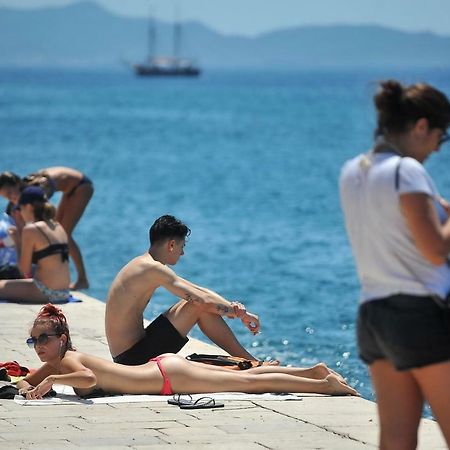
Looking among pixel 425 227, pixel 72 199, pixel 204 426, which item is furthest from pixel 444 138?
pixel 72 199

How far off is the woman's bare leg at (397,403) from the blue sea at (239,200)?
0.88 m

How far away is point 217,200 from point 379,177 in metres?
26.3

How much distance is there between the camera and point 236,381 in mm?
7422

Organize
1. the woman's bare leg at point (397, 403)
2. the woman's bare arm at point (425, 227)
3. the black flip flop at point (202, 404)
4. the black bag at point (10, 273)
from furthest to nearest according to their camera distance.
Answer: the black bag at point (10, 273), the black flip flop at point (202, 404), the woman's bare leg at point (397, 403), the woman's bare arm at point (425, 227)

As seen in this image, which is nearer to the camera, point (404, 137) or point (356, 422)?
point (404, 137)

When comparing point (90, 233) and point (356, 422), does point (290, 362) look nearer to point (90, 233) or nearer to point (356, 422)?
point (356, 422)

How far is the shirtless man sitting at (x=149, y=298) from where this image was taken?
7.65 meters

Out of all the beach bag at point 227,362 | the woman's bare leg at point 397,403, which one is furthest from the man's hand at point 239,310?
the woman's bare leg at point 397,403

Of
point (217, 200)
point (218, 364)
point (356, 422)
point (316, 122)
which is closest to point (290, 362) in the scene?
point (218, 364)

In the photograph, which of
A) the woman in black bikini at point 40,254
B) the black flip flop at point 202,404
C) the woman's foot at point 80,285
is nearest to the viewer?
the black flip flop at point 202,404

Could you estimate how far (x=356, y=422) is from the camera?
6766 mm

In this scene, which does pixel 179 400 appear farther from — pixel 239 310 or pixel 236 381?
pixel 239 310

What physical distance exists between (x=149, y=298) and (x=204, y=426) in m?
1.34

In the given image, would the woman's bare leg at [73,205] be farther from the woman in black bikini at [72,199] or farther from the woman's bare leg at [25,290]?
the woman's bare leg at [25,290]
